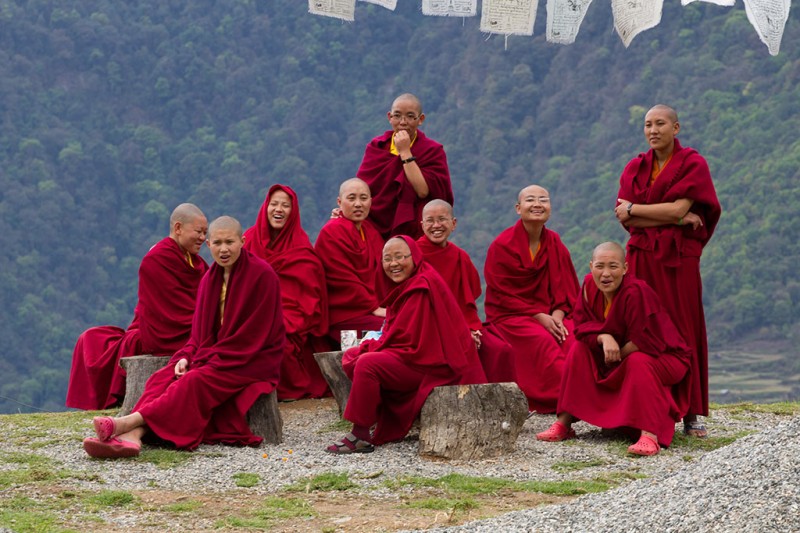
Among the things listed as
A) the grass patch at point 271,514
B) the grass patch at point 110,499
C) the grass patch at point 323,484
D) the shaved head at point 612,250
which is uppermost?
the shaved head at point 612,250

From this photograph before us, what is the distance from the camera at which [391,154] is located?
9.45 meters

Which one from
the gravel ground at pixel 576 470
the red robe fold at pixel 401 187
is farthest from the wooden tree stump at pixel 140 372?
the red robe fold at pixel 401 187

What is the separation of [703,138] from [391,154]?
74.2 ft

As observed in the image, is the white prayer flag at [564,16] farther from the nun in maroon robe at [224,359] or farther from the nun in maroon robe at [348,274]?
the nun in maroon robe at [224,359]

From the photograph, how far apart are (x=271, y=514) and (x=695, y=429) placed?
10.2 feet

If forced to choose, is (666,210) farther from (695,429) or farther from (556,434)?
(556,434)

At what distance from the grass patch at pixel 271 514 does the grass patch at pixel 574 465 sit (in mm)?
1509

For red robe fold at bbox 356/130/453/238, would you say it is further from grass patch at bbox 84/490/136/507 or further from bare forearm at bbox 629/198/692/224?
grass patch at bbox 84/490/136/507

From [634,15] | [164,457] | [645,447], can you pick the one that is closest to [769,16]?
[634,15]

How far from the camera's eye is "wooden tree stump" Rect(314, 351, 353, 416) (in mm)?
7832

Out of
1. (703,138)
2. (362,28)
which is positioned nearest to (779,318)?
(703,138)

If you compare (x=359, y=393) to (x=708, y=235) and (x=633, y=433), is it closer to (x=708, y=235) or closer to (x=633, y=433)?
(x=633, y=433)

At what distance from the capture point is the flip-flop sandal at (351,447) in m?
7.10

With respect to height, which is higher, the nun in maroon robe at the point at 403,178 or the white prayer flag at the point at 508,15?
the white prayer flag at the point at 508,15
